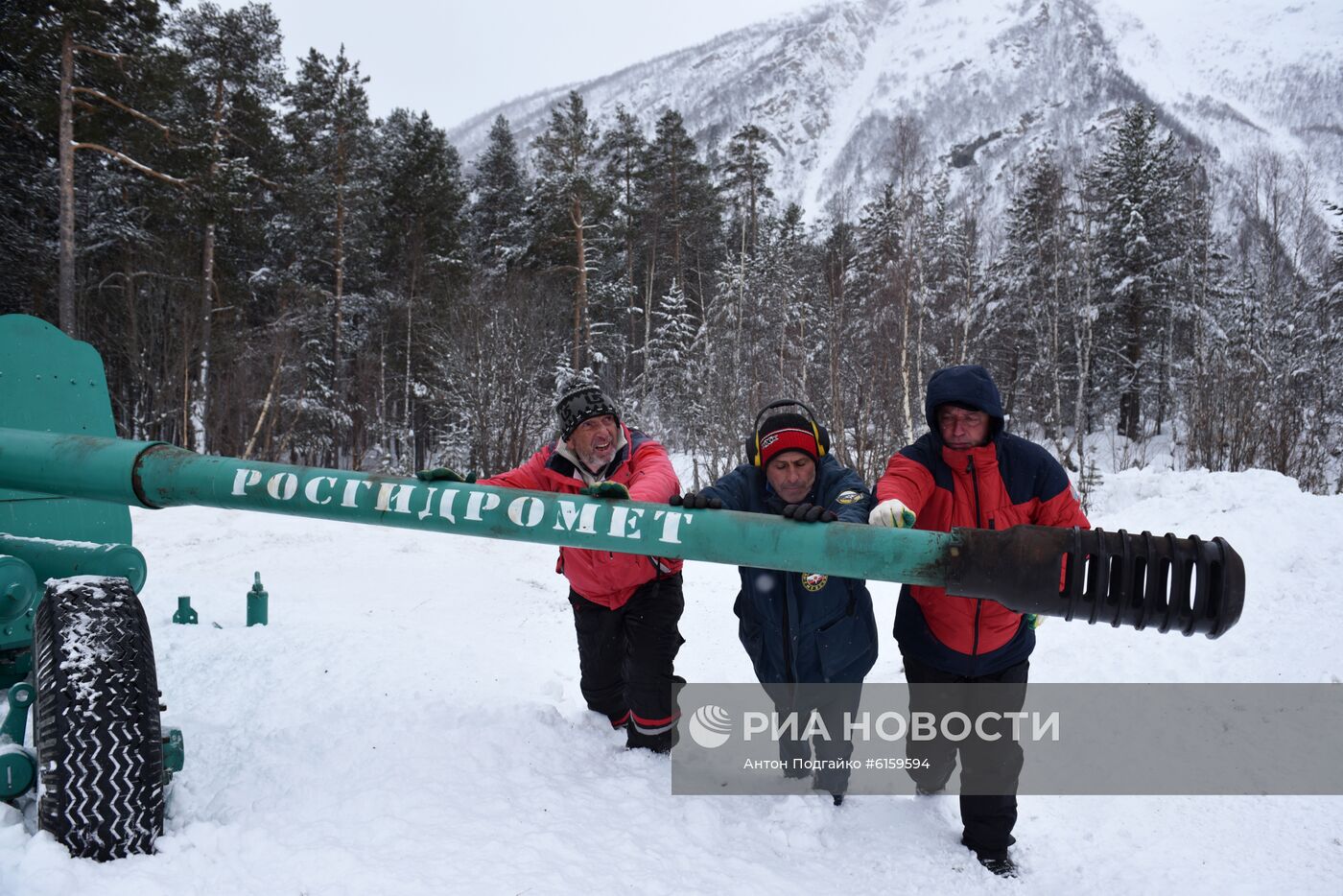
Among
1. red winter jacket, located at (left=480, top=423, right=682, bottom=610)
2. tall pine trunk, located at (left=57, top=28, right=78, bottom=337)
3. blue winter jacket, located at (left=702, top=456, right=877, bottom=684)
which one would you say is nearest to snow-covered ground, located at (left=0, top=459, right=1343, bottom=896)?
blue winter jacket, located at (left=702, top=456, right=877, bottom=684)

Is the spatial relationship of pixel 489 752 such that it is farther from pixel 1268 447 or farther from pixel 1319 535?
pixel 1268 447

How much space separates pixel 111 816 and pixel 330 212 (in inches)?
1017

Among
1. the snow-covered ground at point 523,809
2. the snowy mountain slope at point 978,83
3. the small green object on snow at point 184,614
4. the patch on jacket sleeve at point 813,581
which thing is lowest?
the snow-covered ground at point 523,809

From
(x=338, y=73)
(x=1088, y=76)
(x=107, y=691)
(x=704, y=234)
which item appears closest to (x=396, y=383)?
(x=338, y=73)

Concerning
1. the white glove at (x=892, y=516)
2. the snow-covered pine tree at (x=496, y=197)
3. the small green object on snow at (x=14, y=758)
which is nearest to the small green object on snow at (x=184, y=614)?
the small green object on snow at (x=14, y=758)

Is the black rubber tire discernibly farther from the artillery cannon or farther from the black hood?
the black hood

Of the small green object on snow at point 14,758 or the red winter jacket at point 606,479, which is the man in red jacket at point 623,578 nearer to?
the red winter jacket at point 606,479

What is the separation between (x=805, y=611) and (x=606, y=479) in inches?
46.6

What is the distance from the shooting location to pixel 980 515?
9.86ft

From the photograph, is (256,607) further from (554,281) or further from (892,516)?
(554,281)

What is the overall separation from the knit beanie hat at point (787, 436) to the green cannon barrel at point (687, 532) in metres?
0.91

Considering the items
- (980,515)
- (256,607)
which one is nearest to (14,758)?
(256,607)

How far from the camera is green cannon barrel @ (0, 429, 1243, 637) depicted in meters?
1.97

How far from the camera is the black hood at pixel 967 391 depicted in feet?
→ 9.45
